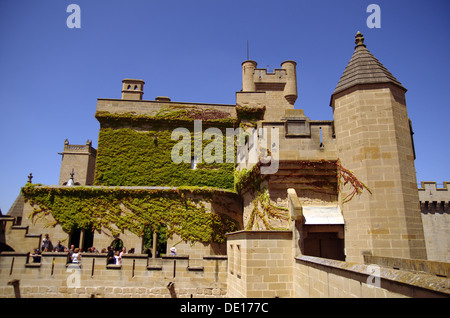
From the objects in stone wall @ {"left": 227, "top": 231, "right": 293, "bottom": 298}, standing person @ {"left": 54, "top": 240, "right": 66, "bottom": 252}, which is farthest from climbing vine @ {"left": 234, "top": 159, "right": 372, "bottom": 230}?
standing person @ {"left": 54, "top": 240, "right": 66, "bottom": 252}

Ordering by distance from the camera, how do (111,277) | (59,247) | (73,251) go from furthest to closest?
(59,247) < (73,251) < (111,277)

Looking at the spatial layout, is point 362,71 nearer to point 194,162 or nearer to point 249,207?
point 249,207

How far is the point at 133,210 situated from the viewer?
17.9 m

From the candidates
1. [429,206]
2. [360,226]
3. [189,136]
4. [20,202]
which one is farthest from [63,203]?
[429,206]

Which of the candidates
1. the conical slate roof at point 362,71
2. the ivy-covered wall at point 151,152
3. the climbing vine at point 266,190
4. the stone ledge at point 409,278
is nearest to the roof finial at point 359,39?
the conical slate roof at point 362,71

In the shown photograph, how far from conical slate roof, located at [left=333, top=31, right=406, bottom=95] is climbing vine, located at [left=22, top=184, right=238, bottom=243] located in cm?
976

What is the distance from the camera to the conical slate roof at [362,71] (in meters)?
10.7

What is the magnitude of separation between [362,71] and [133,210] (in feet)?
45.0

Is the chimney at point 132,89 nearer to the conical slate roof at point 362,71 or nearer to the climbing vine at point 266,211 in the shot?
the climbing vine at point 266,211

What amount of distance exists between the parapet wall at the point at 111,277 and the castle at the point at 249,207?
42 millimetres

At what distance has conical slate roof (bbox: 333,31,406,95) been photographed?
10.7m

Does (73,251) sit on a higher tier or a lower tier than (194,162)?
lower

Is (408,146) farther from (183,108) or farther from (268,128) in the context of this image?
(183,108)

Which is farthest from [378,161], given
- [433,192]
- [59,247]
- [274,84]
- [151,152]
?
[433,192]
